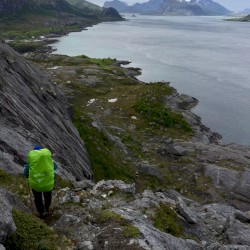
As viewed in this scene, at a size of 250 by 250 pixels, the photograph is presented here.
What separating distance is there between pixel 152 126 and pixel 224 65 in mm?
81502

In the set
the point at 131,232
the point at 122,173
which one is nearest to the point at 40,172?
the point at 131,232

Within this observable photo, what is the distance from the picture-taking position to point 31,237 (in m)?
12.6

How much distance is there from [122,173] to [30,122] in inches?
552

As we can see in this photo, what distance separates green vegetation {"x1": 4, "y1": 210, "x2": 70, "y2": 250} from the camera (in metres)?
12.2

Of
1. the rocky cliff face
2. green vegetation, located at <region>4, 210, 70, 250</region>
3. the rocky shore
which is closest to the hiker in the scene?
the rocky shore

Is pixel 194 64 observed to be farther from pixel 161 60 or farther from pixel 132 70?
pixel 132 70

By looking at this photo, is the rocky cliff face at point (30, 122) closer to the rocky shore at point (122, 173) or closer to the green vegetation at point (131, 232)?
the rocky shore at point (122, 173)

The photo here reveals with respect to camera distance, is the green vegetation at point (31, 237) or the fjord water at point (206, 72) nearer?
the green vegetation at point (31, 237)

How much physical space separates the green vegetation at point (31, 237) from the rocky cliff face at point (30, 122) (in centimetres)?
621

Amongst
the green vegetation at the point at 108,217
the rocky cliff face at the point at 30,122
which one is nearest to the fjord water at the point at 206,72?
the rocky cliff face at the point at 30,122

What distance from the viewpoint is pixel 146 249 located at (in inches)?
527

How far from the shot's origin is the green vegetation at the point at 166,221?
1842 centimetres

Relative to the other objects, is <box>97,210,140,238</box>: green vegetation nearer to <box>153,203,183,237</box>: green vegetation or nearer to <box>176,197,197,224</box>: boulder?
<box>153,203,183,237</box>: green vegetation

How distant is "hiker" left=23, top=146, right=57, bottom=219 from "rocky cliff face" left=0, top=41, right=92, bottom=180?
490 centimetres
